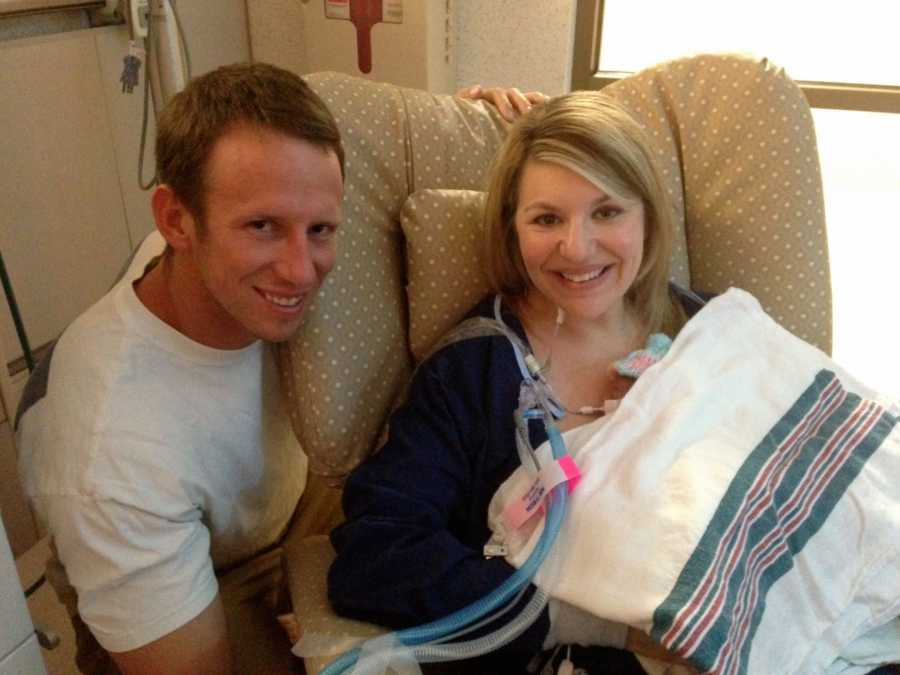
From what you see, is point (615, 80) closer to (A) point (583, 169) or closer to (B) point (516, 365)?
(A) point (583, 169)

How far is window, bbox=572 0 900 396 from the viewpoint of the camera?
6.45 ft

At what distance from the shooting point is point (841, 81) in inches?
78.7

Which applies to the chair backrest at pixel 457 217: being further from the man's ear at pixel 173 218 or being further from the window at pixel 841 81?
the window at pixel 841 81

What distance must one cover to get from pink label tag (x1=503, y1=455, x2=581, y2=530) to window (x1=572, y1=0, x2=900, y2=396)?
1.40 metres

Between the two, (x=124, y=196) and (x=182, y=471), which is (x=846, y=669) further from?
(x=124, y=196)

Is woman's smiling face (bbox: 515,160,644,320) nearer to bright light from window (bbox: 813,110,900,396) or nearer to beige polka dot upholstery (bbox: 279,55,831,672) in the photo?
beige polka dot upholstery (bbox: 279,55,831,672)

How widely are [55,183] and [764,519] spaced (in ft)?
5.42

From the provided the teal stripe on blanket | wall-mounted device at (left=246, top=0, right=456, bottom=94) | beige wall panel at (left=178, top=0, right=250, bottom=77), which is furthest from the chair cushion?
beige wall panel at (left=178, top=0, right=250, bottom=77)

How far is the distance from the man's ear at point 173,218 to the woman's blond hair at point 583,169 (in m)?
0.40

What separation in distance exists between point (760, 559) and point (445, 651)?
0.38 metres

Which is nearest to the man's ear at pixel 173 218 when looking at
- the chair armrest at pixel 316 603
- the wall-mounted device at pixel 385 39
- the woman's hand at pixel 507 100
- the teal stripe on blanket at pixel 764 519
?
the chair armrest at pixel 316 603

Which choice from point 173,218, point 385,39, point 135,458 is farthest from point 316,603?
point 385,39

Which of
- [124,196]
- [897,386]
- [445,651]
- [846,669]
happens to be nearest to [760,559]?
[846,669]

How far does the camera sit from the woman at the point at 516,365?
3.01 feet
